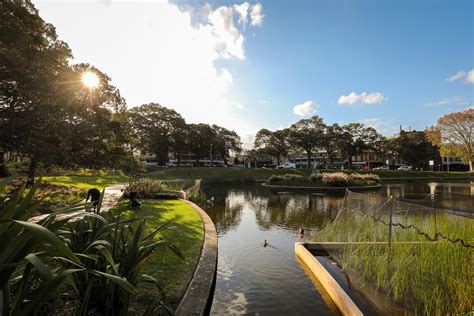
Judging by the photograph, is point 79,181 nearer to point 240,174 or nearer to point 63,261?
point 63,261

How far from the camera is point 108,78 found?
1855 cm

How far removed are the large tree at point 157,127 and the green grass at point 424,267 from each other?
50.2 meters

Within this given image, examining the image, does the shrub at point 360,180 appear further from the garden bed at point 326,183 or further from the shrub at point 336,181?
the shrub at point 336,181

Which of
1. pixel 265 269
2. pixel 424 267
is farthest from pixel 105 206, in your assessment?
pixel 424 267

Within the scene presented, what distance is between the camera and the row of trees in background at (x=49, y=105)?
412 inches

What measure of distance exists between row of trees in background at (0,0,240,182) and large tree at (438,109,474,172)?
1886 inches

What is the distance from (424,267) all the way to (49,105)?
13037 mm

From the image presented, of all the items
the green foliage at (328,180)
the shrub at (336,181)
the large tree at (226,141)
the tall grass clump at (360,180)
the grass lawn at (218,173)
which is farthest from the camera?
the large tree at (226,141)

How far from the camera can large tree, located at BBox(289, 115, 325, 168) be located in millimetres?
58062

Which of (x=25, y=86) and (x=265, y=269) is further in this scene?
(x=25, y=86)

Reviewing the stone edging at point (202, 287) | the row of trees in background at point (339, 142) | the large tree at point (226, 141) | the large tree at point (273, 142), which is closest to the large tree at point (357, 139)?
the row of trees in background at point (339, 142)

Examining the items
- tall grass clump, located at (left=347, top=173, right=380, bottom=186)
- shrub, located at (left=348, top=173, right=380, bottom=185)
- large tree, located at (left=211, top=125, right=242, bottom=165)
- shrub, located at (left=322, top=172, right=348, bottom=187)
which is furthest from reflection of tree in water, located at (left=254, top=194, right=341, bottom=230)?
large tree, located at (left=211, top=125, right=242, bottom=165)

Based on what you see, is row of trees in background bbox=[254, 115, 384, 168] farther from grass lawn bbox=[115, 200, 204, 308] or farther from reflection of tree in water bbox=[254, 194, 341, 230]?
grass lawn bbox=[115, 200, 204, 308]

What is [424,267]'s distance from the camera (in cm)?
444
